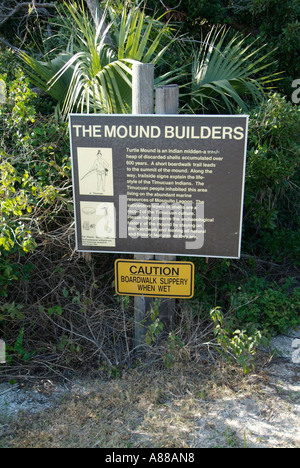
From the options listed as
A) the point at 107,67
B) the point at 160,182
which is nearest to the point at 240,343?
the point at 160,182

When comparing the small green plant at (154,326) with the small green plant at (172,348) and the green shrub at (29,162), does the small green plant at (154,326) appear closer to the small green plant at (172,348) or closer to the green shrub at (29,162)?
the small green plant at (172,348)

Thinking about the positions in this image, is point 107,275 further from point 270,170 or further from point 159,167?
point 270,170

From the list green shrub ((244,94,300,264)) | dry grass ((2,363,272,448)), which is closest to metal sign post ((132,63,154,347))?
green shrub ((244,94,300,264))

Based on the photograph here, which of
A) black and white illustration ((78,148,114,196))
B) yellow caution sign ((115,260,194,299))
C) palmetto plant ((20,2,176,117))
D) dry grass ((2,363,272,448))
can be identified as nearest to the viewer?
dry grass ((2,363,272,448))

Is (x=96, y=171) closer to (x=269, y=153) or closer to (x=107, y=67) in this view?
(x=107, y=67)

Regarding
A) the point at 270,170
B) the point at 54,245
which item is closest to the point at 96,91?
the point at 54,245

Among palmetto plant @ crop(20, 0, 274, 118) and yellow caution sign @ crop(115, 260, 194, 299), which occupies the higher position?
palmetto plant @ crop(20, 0, 274, 118)

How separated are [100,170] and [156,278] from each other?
0.95 metres

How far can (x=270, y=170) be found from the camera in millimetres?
4023

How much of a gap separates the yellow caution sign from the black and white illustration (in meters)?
0.60

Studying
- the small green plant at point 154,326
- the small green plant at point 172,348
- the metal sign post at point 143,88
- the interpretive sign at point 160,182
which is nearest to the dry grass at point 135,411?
the small green plant at point 172,348

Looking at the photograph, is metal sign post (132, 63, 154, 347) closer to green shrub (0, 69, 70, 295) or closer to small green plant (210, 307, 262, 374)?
green shrub (0, 69, 70, 295)

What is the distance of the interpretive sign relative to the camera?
336 cm
